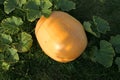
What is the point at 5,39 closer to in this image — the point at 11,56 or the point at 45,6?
the point at 11,56

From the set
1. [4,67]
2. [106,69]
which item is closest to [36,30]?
[4,67]

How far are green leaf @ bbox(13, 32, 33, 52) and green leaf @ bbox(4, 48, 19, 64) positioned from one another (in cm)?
6

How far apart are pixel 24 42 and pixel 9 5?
1.24ft

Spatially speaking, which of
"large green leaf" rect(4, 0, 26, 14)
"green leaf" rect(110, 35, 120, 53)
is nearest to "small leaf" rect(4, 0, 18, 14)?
"large green leaf" rect(4, 0, 26, 14)

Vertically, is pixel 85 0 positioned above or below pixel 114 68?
above

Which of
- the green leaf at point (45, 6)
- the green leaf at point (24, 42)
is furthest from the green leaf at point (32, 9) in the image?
the green leaf at point (24, 42)

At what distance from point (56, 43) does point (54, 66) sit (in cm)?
30

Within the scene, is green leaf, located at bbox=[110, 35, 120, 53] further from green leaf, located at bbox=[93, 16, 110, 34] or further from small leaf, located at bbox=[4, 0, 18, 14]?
small leaf, located at bbox=[4, 0, 18, 14]

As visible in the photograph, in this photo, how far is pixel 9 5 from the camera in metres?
3.07

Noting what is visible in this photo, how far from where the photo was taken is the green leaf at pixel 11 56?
9.55 ft

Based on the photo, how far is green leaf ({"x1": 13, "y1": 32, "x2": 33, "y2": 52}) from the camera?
298 cm

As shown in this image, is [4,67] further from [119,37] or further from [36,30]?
[119,37]

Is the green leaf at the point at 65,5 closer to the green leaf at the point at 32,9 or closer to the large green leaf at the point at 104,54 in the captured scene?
the green leaf at the point at 32,9

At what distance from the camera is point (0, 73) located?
296cm
